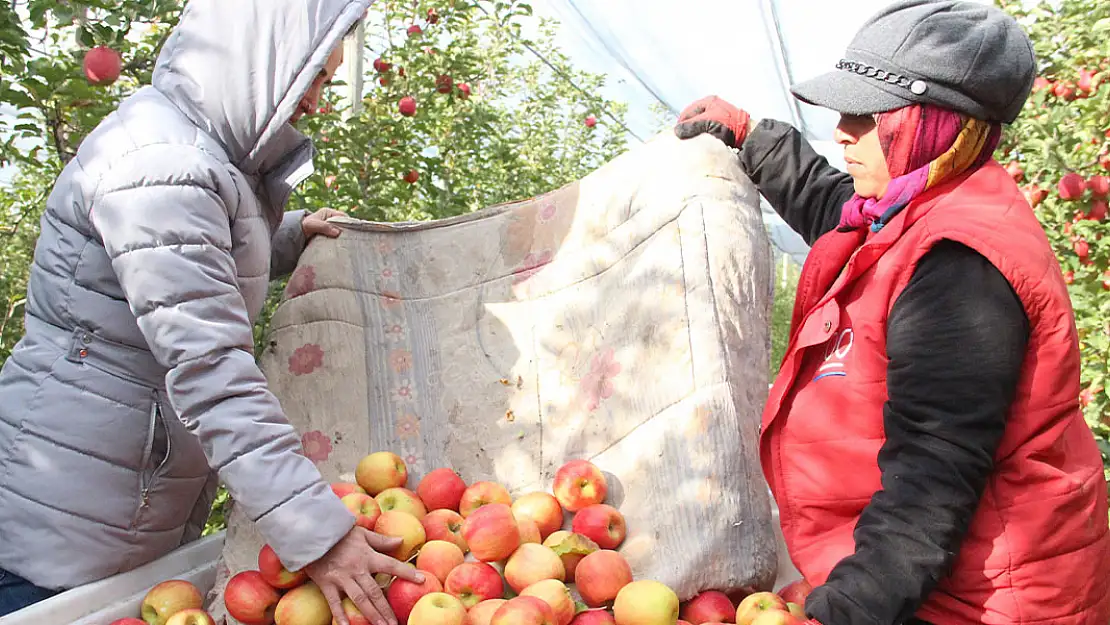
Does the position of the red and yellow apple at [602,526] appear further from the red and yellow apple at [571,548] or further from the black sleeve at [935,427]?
the black sleeve at [935,427]

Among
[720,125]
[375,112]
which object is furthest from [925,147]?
[375,112]

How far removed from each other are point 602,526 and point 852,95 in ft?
2.72

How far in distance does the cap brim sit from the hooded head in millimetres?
777

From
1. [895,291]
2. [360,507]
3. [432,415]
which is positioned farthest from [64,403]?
[895,291]

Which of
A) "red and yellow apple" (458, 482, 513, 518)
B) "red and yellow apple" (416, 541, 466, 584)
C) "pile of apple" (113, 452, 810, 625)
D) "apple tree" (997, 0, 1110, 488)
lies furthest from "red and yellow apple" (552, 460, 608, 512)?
"apple tree" (997, 0, 1110, 488)

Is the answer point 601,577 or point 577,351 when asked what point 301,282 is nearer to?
point 577,351

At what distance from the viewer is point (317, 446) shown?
1952mm

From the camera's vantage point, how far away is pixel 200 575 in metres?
1.73

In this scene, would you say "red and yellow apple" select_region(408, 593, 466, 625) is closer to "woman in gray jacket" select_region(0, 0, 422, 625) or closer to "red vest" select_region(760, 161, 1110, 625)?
"woman in gray jacket" select_region(0, 0, 422, 625)

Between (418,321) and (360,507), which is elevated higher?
(418,321)

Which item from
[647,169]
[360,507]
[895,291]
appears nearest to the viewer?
[895,291]

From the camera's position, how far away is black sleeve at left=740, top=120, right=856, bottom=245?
173cm

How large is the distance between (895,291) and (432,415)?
3.56 feet

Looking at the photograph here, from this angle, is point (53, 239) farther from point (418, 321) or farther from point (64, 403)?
point (418, 321)
